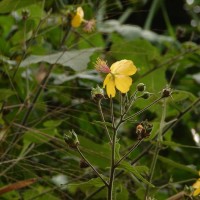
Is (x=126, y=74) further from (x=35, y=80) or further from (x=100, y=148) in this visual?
(x=35, y=80)

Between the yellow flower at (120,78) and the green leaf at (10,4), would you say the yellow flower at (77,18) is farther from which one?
the yellow flower at (120,78)

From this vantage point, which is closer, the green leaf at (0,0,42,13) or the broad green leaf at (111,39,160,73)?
the green leaf at (0,0,42,13)

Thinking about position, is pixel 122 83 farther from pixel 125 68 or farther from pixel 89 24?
pixel 89 24

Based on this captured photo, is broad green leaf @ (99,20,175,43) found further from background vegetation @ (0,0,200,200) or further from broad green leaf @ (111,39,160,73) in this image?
broad green leaf @ (111,39,160,73)

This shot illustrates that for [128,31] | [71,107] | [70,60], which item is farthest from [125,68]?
[128,31]

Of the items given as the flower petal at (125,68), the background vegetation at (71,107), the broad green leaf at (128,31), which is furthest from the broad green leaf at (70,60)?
the broad green leaf at (128,31)

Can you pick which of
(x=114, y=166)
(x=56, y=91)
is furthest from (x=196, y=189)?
(x=56, y=91)

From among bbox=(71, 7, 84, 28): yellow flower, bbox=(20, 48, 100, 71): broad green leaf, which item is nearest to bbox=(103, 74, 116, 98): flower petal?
bbox=(20, 48, 100, 71): broad green leaf
